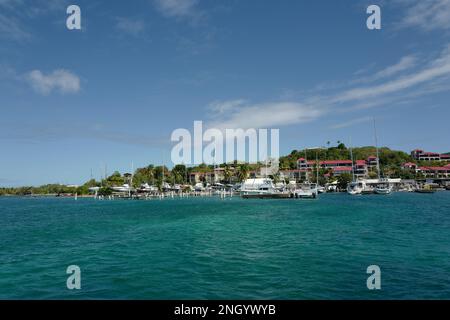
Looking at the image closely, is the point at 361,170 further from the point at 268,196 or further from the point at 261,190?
the point at 268,196

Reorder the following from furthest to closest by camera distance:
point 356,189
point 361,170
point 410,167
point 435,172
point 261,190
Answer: point 410,167
point 435,172
point 361,170
point 356,189
point 261,190

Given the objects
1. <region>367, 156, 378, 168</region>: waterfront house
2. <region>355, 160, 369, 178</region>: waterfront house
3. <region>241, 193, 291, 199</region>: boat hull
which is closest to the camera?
<region>241, 193, 291, 199</region>: boat hull

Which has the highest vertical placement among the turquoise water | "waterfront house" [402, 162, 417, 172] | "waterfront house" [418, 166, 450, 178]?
"waterfront house" [402, 162, 417, 172]

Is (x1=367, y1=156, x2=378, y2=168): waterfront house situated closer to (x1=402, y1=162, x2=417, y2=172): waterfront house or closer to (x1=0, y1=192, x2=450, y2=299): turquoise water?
(x1=402, y1=162, x2=417, y2=172): waterfront house

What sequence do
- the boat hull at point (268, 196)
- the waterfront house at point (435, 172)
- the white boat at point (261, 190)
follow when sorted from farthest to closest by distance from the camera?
the waterfront house at point (435, 172)
the white boat at point (261, 190)
the boat hull at point (268, 196)

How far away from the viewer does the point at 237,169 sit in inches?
6806

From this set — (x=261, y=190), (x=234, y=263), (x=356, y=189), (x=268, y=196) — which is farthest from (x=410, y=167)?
(x=234, y=263)

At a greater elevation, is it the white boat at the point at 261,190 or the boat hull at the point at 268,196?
the white boat at the point at 261,190

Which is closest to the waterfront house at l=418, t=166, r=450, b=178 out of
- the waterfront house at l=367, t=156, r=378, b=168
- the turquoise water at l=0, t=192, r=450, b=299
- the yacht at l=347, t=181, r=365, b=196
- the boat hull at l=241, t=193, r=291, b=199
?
the waterfront house at l=367, t=156, r=378, b=168

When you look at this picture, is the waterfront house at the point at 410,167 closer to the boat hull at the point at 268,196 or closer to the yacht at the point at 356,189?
the yacht at the point at 356,189

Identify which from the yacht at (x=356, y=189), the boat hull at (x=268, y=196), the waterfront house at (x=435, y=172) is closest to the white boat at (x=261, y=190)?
the boat hull at (x=268, y=196)
